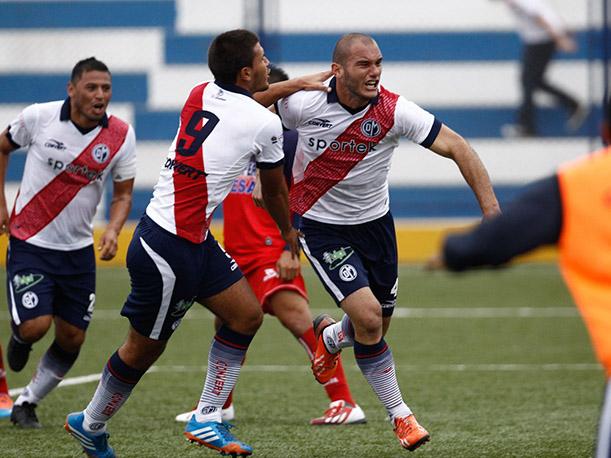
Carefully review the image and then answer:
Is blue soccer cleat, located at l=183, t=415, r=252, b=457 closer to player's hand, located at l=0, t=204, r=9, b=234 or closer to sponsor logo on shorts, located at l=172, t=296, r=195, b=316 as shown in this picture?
sponsor logo on shorts, located at l=172, t=296, r=195, b=316

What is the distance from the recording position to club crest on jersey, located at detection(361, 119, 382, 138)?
6.81 metres

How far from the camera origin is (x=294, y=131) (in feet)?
23.6

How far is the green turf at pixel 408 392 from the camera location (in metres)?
6.83

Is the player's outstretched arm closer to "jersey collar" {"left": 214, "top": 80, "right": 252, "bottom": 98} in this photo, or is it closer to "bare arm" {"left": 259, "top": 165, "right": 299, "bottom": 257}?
"jersey collar" {"left": 214, "top": 80, "right": 252, "bottom": 98}

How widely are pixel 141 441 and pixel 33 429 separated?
783 millimetres

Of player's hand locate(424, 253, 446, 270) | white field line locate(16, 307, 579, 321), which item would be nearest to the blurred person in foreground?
white field line locate(16, 307, 579, 321)

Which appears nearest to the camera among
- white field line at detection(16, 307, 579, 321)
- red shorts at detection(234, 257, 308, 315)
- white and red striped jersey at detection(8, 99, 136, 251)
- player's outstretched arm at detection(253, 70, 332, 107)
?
player's outstretched arm at detection(253, 70, 332, 107)

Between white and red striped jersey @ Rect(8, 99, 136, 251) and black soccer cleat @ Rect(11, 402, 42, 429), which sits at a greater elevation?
white and red striped jersey @ Rect(8, 99, 136, 251)

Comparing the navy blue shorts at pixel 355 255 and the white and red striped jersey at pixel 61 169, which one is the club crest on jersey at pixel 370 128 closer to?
the navy blue shorts at pixel 355 255

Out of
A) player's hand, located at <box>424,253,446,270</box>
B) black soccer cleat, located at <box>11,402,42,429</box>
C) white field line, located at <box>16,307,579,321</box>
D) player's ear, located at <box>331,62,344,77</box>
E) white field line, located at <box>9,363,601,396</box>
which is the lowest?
white field line, located at <box>16,307,579,321</box>

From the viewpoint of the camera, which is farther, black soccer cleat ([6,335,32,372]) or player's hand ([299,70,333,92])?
black soccer cleat ([6,335,32,372])

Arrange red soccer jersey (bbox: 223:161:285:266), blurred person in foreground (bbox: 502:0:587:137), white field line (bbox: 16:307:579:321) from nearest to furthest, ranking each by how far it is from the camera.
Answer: red soccer jersey (bbox: 223:161:285:266)
white field line (bbox: 16:307:579:321)
blurred person in foreground (bbox: 502:0:587:137)

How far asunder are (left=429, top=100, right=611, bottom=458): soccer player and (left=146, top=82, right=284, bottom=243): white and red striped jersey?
2.28 meters

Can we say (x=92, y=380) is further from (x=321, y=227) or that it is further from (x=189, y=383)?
(x=321, y=227)
